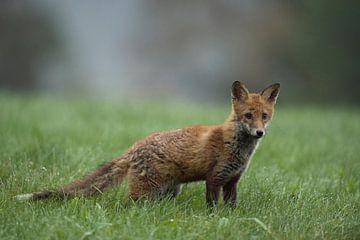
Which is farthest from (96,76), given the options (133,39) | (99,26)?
(99,26)

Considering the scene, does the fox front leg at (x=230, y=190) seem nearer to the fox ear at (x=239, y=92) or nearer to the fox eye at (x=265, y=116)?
the fox eye at (x=265, y=116)

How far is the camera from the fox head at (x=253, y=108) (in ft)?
23.0

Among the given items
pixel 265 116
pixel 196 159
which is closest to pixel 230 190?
pixel 196 159

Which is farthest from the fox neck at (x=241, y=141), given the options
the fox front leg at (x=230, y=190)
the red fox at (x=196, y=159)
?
the fox front leg at (x=230, y=190)

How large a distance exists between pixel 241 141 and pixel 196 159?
582 mm

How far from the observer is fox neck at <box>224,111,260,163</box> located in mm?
7168

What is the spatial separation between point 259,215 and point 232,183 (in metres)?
0.77

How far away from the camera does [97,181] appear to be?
23.7ft

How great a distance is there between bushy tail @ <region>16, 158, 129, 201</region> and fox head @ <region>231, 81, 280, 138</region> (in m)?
1.49

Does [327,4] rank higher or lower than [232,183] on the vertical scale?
higher

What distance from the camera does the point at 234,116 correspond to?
7348 mm

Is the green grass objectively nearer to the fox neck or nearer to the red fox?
the red fox

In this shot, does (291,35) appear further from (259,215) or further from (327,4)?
(259,215)

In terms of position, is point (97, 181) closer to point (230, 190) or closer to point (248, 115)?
point (230, 190)
